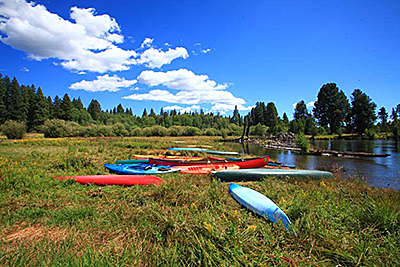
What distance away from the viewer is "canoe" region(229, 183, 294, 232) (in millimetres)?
3091

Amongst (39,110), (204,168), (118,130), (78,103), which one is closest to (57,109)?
(39,110)

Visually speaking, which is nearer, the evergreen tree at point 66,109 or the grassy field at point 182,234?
the grassy field at point 182,234

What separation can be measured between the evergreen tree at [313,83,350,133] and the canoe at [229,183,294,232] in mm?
68981

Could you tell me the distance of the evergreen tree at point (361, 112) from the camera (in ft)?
172

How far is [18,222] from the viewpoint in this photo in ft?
11.2

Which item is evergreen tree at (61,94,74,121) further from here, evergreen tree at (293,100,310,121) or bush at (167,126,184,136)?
evergreen tree at (293,100,310,121)

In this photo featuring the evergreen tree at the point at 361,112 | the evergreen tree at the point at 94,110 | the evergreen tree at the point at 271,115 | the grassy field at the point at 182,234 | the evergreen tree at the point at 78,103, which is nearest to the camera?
the grassy field at the point at 182,234

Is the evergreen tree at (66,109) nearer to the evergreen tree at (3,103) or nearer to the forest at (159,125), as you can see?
the forest at (159,125)

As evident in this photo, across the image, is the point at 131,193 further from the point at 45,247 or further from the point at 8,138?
the point at 8,138

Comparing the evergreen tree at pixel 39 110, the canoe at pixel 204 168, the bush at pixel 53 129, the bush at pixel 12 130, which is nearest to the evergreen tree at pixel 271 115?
the bush at pixel 53 129

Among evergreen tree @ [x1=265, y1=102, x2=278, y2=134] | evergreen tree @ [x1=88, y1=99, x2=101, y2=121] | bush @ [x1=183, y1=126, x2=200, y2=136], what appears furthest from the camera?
evergreen tree @ [x1=265, y1=102, x2=278, y2=134]

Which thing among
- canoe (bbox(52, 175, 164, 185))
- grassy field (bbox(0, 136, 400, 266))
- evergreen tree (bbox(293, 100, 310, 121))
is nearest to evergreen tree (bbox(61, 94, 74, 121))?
canoe (bbox(52, 175, 164, 185))

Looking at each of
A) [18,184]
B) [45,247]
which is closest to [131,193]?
[45,247]

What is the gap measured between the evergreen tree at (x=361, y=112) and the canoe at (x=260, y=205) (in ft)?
215
